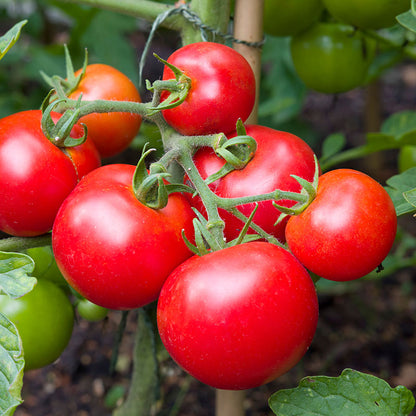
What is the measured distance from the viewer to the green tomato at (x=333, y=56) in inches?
35.6

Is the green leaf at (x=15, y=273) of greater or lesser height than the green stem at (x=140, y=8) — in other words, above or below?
below

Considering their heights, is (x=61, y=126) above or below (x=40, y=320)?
above

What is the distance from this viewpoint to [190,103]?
58cm

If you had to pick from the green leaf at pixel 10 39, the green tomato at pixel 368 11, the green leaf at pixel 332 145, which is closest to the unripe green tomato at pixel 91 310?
the green leaf at pixel 10 39

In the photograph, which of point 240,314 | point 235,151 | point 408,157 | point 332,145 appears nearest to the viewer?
point 240,314

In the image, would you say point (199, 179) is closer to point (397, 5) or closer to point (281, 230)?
point (281, 230)

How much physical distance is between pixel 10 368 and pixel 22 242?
0.58 feet

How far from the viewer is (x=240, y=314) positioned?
0.47 meters

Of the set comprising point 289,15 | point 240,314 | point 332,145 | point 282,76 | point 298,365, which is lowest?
point 298,365

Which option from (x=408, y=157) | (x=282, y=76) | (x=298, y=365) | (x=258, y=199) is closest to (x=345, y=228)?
(x=258, y=199)

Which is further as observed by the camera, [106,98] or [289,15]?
[289,15]

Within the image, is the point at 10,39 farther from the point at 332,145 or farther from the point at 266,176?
the point at 332,145

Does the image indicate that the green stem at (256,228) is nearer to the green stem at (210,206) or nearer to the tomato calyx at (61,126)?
the green stem at (210,206)

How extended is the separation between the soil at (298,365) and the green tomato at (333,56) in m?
0.72
